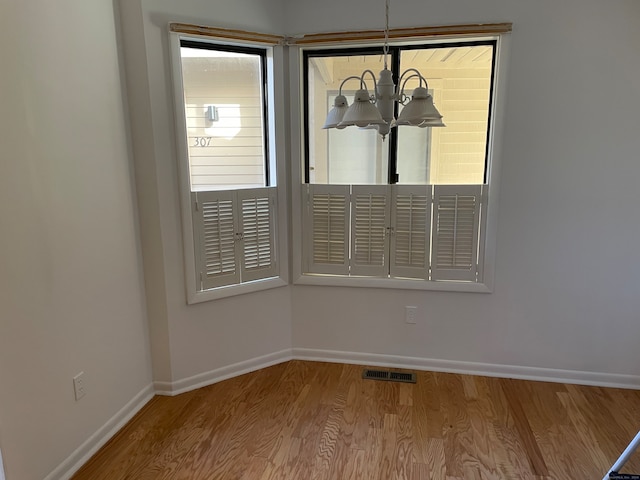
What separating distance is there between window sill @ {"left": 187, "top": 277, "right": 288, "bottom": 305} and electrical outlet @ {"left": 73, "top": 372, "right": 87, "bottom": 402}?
27.5 inches

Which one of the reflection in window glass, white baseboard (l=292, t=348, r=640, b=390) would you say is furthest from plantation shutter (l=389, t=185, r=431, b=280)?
white baseboard (l=292, t=348, r=640, b=390)

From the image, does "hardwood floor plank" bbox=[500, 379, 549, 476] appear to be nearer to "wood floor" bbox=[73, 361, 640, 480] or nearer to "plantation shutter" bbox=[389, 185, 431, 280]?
"wood floor" bbox=[73, 361, 640, 480]

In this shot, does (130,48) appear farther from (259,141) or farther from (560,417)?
(560,417)

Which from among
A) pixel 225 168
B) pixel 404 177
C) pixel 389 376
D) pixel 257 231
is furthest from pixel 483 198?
pixel 225 168

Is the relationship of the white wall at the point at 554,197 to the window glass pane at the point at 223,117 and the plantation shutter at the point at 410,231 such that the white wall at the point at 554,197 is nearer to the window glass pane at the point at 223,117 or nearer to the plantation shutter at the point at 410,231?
the plantation shutter at the point at 410,231

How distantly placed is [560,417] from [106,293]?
2.55 metres

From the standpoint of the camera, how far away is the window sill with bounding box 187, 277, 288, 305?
2570 mm

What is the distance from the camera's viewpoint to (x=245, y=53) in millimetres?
2633

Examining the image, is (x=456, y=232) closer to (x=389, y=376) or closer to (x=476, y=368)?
(x=476, y=368)

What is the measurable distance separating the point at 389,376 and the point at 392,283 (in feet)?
2.02

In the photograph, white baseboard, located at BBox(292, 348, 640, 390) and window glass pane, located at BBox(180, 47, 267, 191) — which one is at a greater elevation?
window glass pane, located at BBox(180, 47, 267, 191)

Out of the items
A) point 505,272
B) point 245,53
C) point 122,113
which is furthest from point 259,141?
point 505,272

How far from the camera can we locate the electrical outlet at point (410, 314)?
2834 millimetres

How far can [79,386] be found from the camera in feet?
6.59
